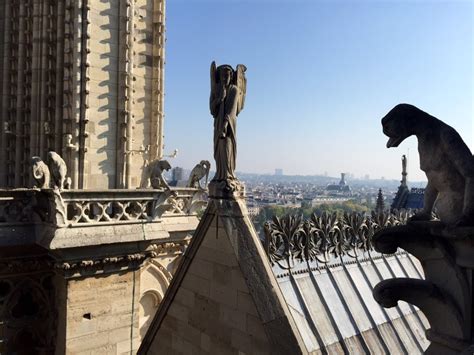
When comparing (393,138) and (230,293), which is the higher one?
(393,138)

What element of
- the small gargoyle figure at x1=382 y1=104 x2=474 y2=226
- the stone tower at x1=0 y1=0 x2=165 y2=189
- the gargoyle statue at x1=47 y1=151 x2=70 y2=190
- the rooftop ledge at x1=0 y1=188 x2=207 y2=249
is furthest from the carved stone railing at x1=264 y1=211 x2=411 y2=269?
the stone tower at x1=0 y1=0 x2=165 y2=189

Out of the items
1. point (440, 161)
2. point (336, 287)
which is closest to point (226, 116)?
point (440, 161)

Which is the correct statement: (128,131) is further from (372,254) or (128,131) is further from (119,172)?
(372,254)

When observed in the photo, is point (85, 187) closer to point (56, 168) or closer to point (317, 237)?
point (56, 168)

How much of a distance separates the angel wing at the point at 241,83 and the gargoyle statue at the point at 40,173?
4.62 meters

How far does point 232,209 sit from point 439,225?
223cm

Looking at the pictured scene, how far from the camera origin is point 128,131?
35.1 feet

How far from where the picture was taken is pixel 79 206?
752 cm

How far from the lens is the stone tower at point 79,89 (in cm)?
998

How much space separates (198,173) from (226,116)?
5578mm

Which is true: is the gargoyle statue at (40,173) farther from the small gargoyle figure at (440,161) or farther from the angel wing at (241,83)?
the small gargoyle figure at (440,161)

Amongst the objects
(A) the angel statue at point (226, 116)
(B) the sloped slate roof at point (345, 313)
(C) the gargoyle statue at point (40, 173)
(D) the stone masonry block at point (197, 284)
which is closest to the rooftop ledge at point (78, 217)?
(C) the gargoyle statue at point (40, 173)

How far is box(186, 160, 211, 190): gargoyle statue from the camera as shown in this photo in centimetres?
999

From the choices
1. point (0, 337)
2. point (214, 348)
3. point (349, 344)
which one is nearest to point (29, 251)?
point (0, 337)
